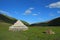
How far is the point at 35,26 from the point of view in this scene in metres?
23.7

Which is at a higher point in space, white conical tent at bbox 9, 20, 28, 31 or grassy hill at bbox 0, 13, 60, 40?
white conical tent at bbox 9, 20, 28, 31

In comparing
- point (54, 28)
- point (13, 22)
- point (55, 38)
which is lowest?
point (55, 38)

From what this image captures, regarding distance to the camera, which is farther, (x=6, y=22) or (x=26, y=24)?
(x=6, y=22)

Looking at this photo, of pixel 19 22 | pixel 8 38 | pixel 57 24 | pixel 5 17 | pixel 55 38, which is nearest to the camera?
pixel 8 38

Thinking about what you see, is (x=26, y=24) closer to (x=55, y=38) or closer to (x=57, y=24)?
(x=57, y=24)

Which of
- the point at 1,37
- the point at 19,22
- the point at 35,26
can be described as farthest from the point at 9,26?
the point at 1,37

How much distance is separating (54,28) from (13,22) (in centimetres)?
514

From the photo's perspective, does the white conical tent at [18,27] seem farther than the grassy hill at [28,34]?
Yes

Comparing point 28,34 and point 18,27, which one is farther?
point 18,27

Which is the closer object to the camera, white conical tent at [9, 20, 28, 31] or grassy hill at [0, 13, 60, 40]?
grassy hill at [0, 13, 60, 40]

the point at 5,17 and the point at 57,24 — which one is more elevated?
the point at 5,17

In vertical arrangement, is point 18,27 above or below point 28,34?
above

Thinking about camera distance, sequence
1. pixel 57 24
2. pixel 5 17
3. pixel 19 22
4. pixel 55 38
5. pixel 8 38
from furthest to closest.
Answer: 1. pixel 5 17
2. pixel 57 24
3. pixel 19 22
4. pixel 55 38
5. pixel 8 38

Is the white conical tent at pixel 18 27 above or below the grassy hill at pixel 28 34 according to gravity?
above
